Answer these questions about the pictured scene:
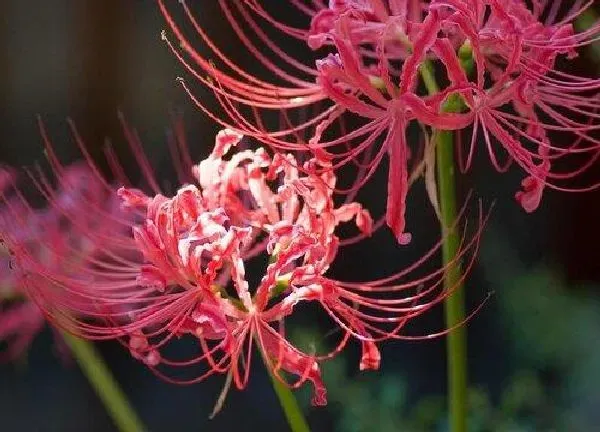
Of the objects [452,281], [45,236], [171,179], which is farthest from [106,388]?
[171,179]

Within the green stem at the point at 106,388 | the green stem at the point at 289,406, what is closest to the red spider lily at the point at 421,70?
the green stem at the point at 289,406

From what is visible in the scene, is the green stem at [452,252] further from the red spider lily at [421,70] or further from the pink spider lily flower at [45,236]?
the pink spider lily flower at [45,236]

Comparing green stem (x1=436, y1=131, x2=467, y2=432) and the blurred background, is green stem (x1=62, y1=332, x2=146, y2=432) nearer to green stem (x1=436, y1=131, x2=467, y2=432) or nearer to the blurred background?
green stem (x1=436, y1=131, x2=467, y2=432)

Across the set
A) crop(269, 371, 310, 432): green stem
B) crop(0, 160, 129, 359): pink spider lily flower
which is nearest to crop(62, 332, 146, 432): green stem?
crop(0, 160, 129, 359): pink spider lily flower

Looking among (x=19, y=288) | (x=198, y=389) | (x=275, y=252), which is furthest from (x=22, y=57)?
(x=275, y=252)

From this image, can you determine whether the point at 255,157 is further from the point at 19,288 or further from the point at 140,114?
the point at 140,114

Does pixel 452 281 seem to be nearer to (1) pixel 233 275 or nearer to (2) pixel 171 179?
(1) pixel 233 275
